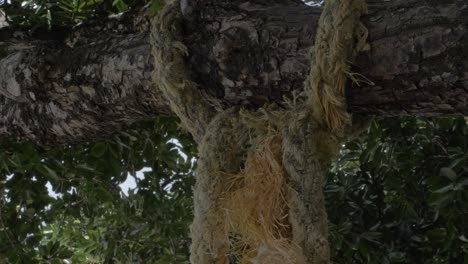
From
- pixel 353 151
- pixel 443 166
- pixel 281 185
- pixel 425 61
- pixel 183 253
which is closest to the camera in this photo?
pixel 425 61

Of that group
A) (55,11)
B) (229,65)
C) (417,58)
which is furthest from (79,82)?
(417,58)

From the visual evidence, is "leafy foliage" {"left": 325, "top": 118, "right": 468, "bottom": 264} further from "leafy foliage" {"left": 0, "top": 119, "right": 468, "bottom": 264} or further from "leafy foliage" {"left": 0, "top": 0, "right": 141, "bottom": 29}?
"leafy foliage" {"left": 0, "top": 0, "right": 141, "bottom": 29}

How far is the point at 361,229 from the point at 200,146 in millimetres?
800

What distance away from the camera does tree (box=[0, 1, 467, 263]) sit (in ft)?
2.59

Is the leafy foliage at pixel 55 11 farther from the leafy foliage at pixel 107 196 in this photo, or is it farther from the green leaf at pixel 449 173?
the green leaf at pixel 449 173

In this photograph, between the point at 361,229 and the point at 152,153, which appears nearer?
the point at 361,229

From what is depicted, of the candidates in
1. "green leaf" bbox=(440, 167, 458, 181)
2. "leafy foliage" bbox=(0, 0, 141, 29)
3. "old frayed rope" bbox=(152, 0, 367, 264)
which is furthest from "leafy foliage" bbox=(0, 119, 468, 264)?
"old frayed rope" bbox=(152, 0, 367, 264)

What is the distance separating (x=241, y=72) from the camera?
0.95m

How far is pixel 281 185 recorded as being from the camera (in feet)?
2.97

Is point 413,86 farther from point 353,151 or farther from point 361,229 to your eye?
point 353,151

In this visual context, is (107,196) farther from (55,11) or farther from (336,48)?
(336,48)

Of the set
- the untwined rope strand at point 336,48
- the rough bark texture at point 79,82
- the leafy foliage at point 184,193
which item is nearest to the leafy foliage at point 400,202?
the leafy foliage at point 184,193

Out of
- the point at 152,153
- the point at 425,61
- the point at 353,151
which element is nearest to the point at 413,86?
the point at 425,61

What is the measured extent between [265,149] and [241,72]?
0.40 feet
